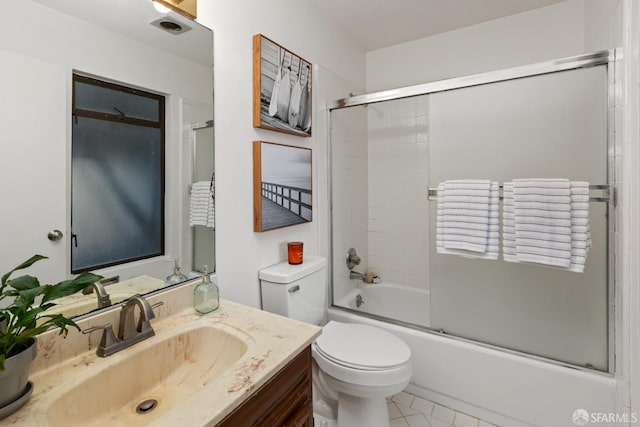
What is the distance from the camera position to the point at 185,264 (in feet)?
4.16

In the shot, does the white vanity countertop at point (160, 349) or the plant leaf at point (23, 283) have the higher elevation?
the plant leaf at point (23, 283)

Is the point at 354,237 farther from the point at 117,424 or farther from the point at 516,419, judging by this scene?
the point at 117,424

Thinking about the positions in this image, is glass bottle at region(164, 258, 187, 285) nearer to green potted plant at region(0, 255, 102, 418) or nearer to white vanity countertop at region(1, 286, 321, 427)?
white vanity countertop at region(1, 286, 321, 427)

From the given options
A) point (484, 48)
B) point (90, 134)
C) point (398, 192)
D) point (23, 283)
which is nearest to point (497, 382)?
point (398, 192)

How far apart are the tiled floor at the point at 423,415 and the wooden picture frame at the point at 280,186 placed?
120cm

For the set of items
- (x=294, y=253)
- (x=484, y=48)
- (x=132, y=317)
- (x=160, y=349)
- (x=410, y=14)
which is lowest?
(x=160, y=349)

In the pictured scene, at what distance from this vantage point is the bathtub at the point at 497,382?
1454 mm

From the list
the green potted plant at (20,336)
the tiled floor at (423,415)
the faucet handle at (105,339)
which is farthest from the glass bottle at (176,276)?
the tiled floor at (423,415)

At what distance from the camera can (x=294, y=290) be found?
160 cm

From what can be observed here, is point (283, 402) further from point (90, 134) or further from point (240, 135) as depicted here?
point (240, 135)

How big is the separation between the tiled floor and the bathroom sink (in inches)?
45.5

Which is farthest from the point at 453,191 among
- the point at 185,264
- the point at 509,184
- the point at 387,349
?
the point at 185,264

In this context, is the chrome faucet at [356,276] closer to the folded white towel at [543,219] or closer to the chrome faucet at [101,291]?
the folded white towel at [543,219]

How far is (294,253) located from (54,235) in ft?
3.51
